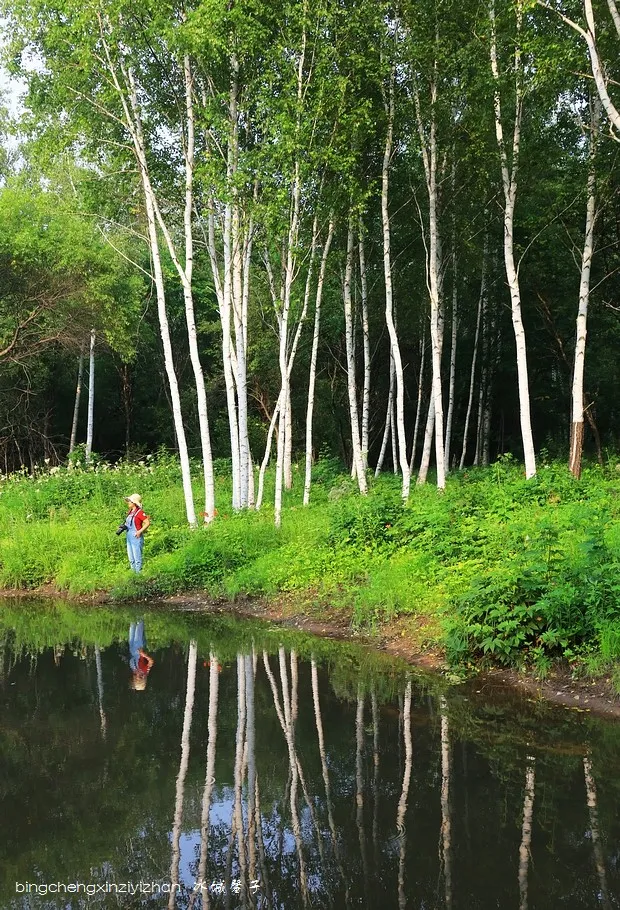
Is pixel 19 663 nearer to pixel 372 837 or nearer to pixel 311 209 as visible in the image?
pixel 372 837

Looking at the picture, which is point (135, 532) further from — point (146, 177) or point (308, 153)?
point (308, 153)

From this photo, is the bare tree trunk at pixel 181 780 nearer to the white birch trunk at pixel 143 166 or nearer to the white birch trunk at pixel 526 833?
the white birch trunk at pixel 526 833

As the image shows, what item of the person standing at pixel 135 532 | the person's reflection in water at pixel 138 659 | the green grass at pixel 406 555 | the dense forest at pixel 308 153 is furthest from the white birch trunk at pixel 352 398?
the person's reflection in water at pixel 138 659

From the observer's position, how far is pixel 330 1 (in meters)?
15.1

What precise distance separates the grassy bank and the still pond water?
913mm

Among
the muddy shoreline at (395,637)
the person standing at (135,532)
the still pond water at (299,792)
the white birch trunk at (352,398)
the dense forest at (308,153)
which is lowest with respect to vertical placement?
the muddy shoreline at (395,637)

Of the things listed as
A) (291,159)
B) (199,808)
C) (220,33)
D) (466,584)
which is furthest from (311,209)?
(199,808)

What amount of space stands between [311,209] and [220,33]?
3989 mm

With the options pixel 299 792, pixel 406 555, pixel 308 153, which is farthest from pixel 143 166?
pixel 299 792

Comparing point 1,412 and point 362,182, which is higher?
point 362,182

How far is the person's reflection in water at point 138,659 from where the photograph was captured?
8031 mm

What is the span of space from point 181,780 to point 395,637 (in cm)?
452

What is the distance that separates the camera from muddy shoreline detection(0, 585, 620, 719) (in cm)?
694

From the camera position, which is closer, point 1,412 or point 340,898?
point 340,898
